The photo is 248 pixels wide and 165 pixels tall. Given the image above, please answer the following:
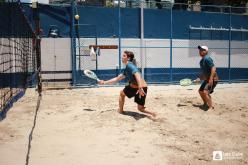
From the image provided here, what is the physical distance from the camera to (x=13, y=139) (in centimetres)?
735

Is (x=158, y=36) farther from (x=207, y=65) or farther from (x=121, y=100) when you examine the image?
(x=121, y=100)

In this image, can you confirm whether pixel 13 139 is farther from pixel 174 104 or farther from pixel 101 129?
pixel 174 104

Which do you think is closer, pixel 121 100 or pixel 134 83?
pixel 134 83

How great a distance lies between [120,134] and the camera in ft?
26.1

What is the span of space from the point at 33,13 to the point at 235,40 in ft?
39.1

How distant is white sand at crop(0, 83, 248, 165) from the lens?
6496 millimetres

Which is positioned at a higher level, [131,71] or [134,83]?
[131,71]

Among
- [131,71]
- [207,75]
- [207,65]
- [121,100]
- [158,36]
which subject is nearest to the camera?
[131,71]

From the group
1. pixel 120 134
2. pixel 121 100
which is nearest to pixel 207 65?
pixel 121 100

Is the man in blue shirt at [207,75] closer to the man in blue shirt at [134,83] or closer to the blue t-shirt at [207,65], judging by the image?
the blue t-shirt at [207,65]

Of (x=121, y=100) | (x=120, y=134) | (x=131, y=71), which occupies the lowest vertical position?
(x=120, y=134)

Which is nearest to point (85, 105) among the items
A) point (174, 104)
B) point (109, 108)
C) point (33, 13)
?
point (109, 108)

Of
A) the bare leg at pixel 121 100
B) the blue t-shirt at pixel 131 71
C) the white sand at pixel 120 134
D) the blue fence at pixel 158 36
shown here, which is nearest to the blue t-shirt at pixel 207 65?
the white sand at pixel 120 134

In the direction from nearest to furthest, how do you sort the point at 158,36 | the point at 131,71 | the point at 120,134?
the point at 120,134 → the point at 131,71 → the point at 158,36
